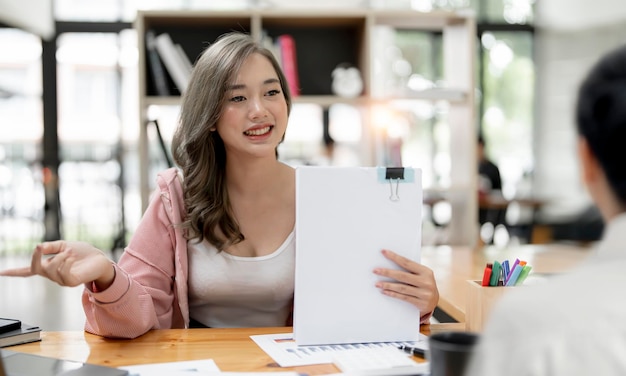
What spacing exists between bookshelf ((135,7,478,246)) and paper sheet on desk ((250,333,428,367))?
168 centimetres

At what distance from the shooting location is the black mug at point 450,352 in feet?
2.59

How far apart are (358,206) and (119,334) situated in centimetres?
56

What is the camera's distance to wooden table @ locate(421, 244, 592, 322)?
1.64 metres

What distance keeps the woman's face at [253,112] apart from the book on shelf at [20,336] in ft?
2.05

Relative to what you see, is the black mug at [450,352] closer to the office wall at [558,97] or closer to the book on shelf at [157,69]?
the book on shelf at [157,69]

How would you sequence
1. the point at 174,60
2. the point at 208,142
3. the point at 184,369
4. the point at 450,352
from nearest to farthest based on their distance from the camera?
the point at 450,352
the point at 184,369
the point at 208,142
the point at 174,60

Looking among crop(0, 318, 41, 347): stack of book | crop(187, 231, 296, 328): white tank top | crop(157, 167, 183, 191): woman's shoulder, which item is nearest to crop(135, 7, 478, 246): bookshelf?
crop(157, 167, 183, 191): woman's shoulder

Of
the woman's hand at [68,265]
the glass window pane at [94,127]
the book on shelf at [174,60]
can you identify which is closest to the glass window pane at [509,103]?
the glass window pane at [94,127]

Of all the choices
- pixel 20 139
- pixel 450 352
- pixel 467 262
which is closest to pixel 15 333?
pixel 450 352

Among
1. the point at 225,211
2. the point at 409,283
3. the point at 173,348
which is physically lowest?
the point at 173,348

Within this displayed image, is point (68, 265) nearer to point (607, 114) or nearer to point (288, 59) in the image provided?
point (607, 114)

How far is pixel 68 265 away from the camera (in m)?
1.13

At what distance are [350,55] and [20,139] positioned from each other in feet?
14.0

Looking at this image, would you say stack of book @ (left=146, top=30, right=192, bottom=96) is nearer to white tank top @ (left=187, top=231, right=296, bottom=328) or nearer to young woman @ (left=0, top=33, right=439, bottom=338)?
young woman @ (left=0, top=33, right=439, bottom=338)
